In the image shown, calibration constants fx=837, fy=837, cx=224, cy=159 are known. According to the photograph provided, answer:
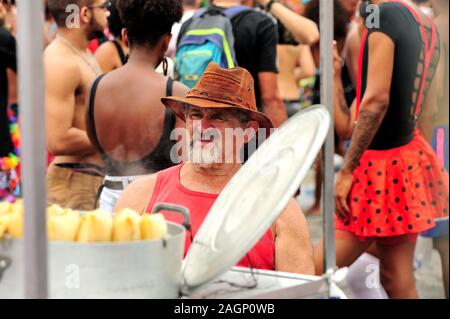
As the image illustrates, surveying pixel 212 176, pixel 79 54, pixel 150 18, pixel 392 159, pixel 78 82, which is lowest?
pixel 392 159

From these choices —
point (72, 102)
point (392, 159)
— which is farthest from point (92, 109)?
point (392, 159)

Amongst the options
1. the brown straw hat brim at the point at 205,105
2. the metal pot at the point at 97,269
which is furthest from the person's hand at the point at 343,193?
the metal pot at the point at 97,269

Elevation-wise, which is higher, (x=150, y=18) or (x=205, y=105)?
(x=150, y=18)

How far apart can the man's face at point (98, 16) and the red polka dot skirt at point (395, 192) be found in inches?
44.2

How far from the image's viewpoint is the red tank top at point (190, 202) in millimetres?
1960

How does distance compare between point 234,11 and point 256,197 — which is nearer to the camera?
point 256,197

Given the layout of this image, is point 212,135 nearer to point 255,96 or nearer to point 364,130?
point 255,96

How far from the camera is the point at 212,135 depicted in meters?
2.10

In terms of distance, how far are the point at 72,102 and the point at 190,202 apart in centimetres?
122

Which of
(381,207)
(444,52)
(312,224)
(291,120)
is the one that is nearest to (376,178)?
(381,207)

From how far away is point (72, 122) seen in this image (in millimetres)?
3211

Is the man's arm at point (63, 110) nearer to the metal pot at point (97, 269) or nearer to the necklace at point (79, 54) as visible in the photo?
the necklace at point (79, 54)

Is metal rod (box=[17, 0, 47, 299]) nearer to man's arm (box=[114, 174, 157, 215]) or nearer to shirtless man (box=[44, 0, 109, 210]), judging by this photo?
man's arm (box=[114, 174, 157, 215])
